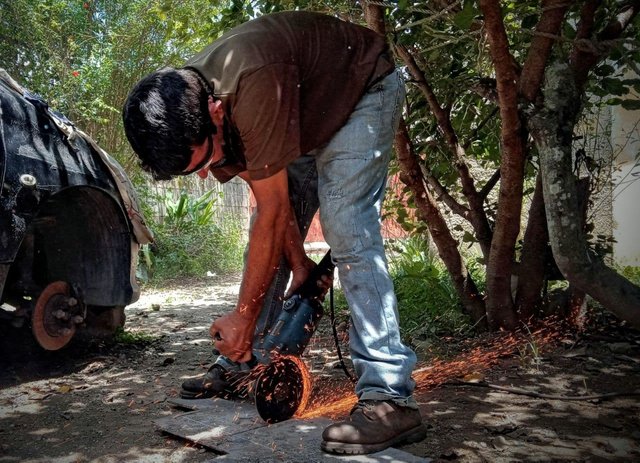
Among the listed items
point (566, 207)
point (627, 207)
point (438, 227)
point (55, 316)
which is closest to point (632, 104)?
point (566, 207)

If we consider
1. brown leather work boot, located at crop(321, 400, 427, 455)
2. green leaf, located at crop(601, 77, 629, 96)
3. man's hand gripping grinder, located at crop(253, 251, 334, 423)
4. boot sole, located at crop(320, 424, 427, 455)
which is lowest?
boot sole, located at crop(320, 424, 427, 455)

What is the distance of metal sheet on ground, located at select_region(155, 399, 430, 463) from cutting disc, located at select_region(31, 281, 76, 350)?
112 centimetres

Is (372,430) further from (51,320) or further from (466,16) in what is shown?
(51,320)

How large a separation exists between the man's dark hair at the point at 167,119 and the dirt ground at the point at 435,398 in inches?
42.0

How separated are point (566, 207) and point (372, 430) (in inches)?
51.5

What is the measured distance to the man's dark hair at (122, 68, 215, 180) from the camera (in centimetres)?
204

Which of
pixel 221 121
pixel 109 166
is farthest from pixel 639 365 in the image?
pixel 109 166

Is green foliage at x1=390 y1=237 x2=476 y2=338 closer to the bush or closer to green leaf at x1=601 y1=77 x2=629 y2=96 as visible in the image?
green leaf at x1=601 y1=77 x2=629 y2=96

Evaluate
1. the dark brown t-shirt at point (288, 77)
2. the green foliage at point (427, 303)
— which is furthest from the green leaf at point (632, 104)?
the green foliage at point (427, 303)

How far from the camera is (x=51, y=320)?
3.37m

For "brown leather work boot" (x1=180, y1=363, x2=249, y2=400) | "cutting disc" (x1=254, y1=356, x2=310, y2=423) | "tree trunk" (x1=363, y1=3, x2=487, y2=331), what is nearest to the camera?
"cutting disc" (x1=254, y1=356, x2=310, y2=423)

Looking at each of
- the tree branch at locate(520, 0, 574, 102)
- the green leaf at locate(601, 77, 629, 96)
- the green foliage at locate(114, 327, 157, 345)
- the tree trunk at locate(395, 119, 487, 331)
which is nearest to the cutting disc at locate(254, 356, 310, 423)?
the tree trunk at locate(395, 119, 487, 331)

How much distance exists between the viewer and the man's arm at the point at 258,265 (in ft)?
7.13

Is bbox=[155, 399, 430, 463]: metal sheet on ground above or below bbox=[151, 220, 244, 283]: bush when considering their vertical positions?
below
